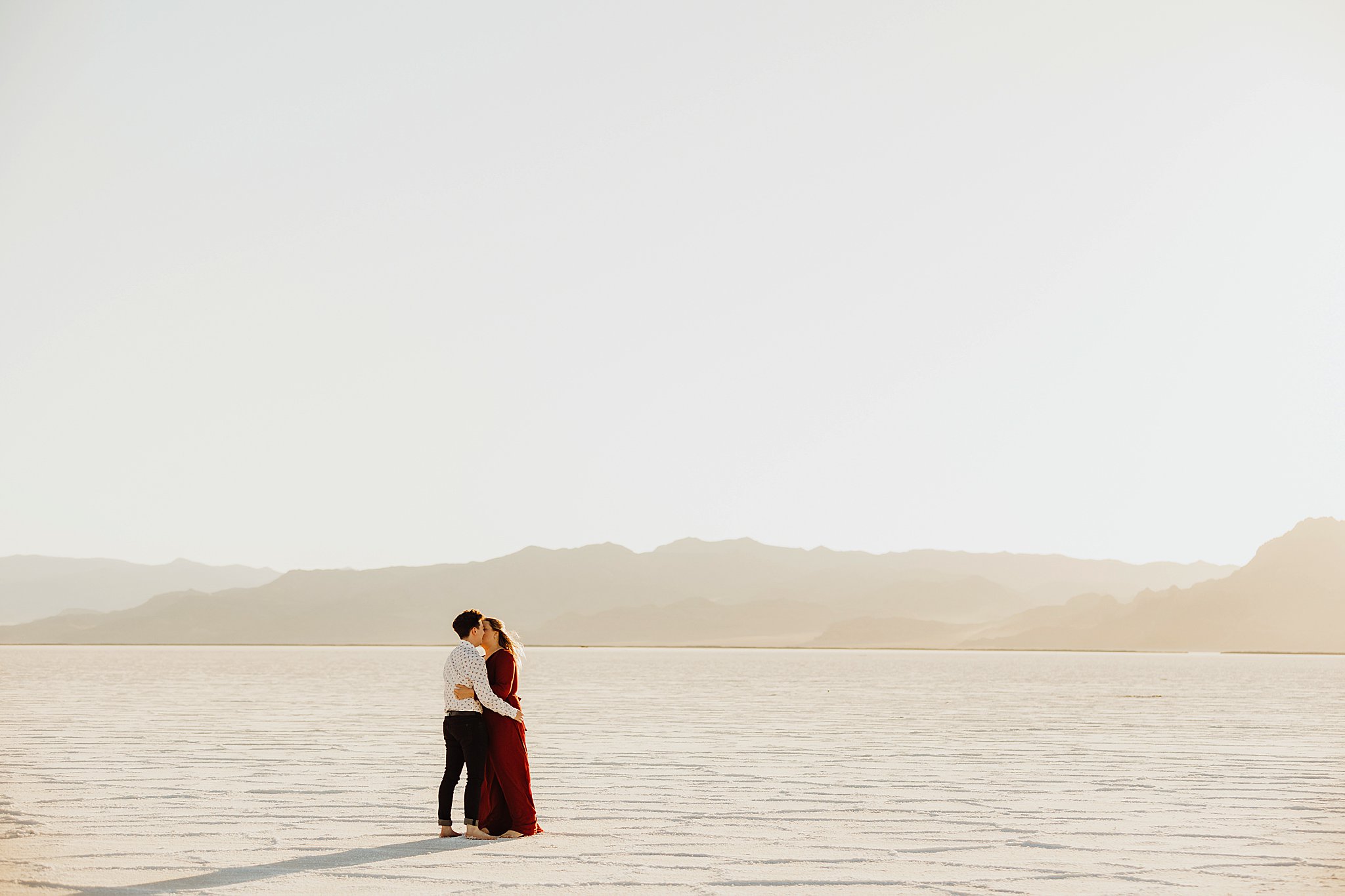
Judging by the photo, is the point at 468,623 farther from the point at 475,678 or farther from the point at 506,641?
the point at 475,678

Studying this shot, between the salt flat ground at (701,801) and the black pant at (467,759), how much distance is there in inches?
13.1

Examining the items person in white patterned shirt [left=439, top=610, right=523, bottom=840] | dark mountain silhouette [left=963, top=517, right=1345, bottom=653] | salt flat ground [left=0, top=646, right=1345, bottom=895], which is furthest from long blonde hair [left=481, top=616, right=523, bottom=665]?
dark mountain silhouette [left=963, top=517, right=1345, bottom=653]

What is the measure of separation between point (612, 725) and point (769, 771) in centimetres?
718

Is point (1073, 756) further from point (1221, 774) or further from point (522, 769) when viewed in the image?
point (522, 769)

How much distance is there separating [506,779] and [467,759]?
415mm

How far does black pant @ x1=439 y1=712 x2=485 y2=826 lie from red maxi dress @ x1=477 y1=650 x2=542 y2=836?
5 cm

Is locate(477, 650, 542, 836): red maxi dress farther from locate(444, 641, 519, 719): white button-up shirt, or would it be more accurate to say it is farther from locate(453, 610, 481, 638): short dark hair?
locate(453, 610, 481, 638): short dark hair

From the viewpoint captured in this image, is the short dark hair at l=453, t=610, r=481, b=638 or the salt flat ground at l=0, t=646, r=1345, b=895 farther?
the short dark hair at l=453, t=610, r=481, b=638

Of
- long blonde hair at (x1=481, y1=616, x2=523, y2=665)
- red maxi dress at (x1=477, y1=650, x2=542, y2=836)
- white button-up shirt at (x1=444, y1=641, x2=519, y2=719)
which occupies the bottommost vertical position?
red maxi dress at (x1=477, y1=650, x2=542, y2=836)

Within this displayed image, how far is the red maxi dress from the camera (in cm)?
1034

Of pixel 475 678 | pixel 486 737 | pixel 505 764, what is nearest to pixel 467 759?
pixel 486 737

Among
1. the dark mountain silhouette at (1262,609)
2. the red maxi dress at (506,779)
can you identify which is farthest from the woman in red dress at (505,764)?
the dark mountain silhouette at (1262,609)

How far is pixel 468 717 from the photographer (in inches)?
416

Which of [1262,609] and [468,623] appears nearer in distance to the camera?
[468,623]
